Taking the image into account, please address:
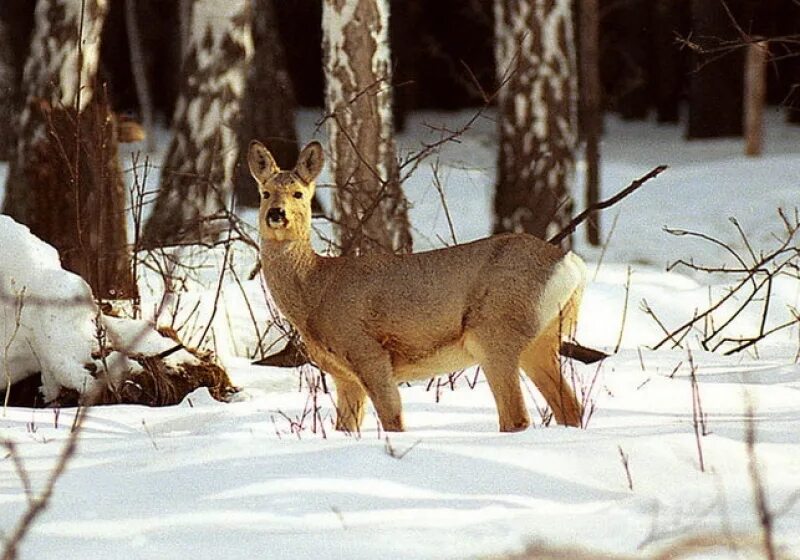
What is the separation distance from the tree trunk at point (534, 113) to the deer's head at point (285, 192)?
6.76 meters

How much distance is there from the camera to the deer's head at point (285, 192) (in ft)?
21.6

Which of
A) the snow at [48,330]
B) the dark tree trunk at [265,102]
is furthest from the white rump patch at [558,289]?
the dark tree trunk at [265,102]

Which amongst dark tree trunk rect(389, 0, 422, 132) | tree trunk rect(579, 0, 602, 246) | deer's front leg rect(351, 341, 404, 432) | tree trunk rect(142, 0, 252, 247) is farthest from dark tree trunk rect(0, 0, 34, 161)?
deer's front leg rect(351, 341, 404, 432)

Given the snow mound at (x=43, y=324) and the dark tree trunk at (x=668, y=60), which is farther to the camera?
the dark tree trunk at (x=668, y=60)

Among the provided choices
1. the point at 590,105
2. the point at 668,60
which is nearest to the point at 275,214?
the point at 590,105

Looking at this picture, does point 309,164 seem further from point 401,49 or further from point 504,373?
point 401,49

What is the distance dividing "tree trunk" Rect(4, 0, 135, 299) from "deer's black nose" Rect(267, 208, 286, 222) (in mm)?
1963

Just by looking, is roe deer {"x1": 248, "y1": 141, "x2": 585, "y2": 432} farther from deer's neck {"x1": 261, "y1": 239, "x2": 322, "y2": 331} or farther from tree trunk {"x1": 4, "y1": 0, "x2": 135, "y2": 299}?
tree trunk {"x1": 4, "y1": 0, "x2": 135, "y2": 299}

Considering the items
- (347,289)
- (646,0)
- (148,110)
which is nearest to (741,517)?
(347,289)

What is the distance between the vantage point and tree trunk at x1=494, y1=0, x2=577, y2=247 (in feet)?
43.9

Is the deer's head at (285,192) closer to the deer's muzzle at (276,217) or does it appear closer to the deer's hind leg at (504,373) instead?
the deer's muzzle at (276,217)

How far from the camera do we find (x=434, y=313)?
6344 millimetres

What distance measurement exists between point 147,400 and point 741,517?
12.8ft

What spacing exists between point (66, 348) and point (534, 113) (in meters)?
6.64
